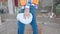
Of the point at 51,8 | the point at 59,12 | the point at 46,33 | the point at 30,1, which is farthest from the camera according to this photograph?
the point at 51,8

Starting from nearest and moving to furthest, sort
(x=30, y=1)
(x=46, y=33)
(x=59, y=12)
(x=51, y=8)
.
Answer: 1. (x=30, y=1)
2. (x=46, y=33)
3. (x=59, y=12)
4. (x=51, y=8)

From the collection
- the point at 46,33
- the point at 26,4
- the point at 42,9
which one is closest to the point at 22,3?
the point at 26,4

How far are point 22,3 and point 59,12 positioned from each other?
5750mm

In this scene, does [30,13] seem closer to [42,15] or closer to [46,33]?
[46,33]

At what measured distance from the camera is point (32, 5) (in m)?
4.21

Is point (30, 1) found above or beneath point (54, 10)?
above

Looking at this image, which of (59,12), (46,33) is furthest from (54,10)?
(46,33)

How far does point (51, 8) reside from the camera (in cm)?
1030

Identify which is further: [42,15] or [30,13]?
[42,15]

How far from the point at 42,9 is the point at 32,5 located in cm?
622

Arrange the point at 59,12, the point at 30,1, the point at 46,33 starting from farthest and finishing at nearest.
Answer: the point at 59,12 → the point at 46,33 → the point at 30,1

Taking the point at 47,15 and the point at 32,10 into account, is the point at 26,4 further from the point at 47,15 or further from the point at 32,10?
the point at 47,15

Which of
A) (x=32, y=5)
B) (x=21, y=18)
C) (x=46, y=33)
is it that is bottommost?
(x=46, y=33)

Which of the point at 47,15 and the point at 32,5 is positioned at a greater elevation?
the point at 32,5
